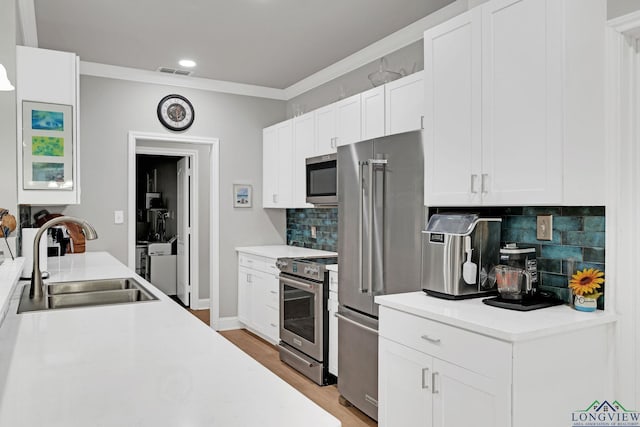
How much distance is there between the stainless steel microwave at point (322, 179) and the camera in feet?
11.9

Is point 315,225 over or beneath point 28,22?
beneath

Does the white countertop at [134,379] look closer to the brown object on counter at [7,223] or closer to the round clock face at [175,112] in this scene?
the brown object on counter at [7,223]

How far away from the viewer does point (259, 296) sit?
4.45 meters

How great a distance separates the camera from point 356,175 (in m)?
2.93

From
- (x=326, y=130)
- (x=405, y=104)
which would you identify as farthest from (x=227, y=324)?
(x=405, y=104)

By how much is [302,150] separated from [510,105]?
243cm

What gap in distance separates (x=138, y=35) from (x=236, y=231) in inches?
85.6

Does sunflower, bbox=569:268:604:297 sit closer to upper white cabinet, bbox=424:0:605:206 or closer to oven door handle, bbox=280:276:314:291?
upper white cabinet, bbox=424:0:605:206

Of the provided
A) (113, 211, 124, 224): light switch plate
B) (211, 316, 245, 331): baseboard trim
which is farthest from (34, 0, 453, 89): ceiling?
(211, 316, 245, 331): baseboard trim

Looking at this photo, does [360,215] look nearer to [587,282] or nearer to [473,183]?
[473,183]

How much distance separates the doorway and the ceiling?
173 cm

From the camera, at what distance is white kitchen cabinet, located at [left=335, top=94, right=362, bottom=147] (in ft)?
11.5

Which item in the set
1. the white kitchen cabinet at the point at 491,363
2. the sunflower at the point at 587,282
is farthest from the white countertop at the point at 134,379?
the sunflower at the point at 587,282

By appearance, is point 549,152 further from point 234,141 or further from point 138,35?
point 234,141
